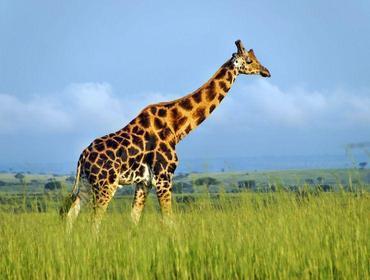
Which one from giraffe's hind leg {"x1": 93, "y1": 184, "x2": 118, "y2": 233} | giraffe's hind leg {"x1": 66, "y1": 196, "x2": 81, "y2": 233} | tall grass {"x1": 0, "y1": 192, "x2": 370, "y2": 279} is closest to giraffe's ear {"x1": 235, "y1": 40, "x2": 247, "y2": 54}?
tall grass {"x1": 0, "y1": 192, "x2": 370, "y2": 279}

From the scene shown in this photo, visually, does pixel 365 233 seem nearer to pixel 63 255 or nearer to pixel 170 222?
pixel 170 222

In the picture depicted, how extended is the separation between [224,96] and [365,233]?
445cm

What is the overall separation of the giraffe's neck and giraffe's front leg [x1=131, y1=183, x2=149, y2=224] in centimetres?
107

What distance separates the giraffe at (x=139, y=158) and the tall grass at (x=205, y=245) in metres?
0.54

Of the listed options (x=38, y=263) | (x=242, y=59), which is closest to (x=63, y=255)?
(x=38, y=263)

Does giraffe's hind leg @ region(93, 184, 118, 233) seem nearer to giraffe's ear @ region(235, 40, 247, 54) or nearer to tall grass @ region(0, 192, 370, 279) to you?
tall grass @ region(0, 192, 370, 279)

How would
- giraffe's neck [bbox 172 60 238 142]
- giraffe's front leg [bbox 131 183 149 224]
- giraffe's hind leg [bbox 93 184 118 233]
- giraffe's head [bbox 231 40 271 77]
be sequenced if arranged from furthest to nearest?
giraffe's head [bbox 231 40 271 77] < giraffe's neck [bbox 172 60 238 142] < giraffe's front leg [bbox 131 183 149 224] < giraffe's hind leg [bbox 93 184 118 233]

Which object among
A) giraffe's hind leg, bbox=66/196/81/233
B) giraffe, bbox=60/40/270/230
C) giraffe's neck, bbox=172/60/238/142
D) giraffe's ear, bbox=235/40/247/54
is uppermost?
giraffe's ear, bbox=235/40/247/54

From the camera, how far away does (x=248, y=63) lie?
11.6 m

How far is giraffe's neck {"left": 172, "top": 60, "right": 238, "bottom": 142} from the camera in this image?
11125 millimetres

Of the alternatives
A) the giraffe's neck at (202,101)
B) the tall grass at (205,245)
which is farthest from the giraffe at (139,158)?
the tall grass at (205,245)

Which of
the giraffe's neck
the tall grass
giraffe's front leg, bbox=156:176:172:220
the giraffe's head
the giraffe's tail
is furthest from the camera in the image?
the giraffe's head

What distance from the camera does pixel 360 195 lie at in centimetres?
997

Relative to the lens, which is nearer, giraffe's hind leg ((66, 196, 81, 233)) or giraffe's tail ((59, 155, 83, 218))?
giraffe's hind leg ((66, 196, 81, 233))
